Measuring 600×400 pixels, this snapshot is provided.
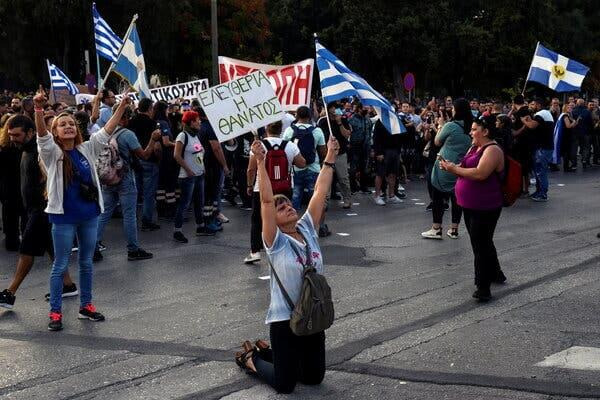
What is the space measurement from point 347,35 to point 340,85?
40044 millimetres

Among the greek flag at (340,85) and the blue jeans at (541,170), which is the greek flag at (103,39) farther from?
the blue jeans at (541,170)

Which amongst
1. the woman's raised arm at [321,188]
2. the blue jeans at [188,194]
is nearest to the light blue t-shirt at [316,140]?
the blue jeans at [188,194]

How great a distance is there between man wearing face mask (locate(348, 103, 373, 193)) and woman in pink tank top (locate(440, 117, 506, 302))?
9.04 metres

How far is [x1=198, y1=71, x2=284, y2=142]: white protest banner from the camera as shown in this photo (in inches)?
315

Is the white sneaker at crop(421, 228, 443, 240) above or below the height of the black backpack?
below

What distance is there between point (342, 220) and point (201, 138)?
249 cm

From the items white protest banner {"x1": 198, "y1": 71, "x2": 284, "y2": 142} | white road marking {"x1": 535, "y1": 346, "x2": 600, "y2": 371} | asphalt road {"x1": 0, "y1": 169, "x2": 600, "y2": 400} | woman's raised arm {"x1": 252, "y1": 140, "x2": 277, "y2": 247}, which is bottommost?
asphalt road {"x1": 0, "y1": 169, "x2": 600, "y2": 400}

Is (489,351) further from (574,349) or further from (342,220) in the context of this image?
(342,220)

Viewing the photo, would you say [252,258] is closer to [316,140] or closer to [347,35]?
[316,140]

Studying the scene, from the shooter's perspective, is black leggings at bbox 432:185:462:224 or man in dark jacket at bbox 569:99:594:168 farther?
man in dark jacket at bbox 569:99:594:168

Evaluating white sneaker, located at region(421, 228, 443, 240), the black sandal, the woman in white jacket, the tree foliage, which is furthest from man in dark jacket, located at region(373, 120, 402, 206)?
the tree foliage

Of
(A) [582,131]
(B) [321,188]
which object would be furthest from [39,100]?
(A) [582,131]

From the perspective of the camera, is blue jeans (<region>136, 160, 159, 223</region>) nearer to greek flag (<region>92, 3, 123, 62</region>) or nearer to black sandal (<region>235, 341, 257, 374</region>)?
greek flag (<region>92, 3, 123, 62</region>)

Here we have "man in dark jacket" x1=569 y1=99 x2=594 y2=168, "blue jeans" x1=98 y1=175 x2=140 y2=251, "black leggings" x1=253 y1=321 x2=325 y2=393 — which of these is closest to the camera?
"black leggings" x1=253 y1=321 x2=325 y2=393
